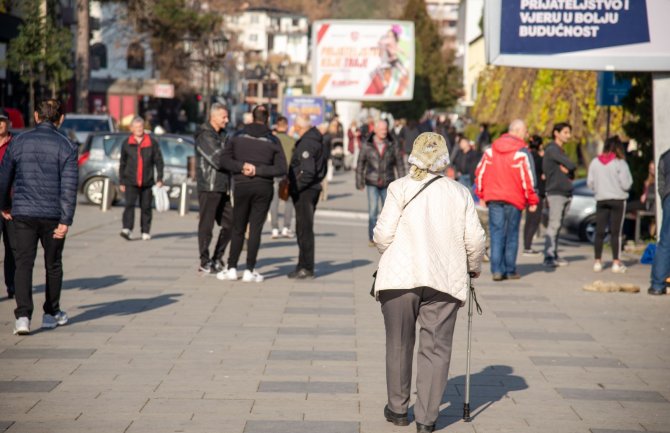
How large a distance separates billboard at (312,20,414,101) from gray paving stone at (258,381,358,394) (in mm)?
31080

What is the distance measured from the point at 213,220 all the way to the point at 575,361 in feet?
19.6

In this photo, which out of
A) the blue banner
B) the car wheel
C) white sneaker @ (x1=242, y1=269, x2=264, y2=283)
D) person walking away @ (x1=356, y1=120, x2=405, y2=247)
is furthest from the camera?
the car wheel

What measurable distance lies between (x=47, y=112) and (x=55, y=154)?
0.35 m

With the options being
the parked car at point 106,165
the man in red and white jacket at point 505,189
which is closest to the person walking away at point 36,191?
the man in red and white jacket at point 505,189

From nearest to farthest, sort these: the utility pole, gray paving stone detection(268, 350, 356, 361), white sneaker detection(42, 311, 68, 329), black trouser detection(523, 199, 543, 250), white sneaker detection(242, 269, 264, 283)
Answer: gray paving stone detection(268, 350, 356, 361), white sneaker detection(42, 311, 68, 329), white sneaker detection(242, 269, 264, 283), black trouser detection(523, 199, 543, 250), the utility pole

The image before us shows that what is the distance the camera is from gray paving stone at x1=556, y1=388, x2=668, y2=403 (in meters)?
7.69

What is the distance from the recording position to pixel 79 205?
25047mm

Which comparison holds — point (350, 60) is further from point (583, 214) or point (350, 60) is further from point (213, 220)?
point (213, 220)

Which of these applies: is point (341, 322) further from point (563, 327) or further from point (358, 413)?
point (358, 413)

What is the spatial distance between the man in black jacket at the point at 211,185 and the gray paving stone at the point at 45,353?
16.2ft

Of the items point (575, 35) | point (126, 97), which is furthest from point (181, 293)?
point (126, 97)

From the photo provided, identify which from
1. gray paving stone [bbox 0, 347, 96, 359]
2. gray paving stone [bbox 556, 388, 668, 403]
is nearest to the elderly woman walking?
gray paving stone [bbox 556, 388, 668, 403]

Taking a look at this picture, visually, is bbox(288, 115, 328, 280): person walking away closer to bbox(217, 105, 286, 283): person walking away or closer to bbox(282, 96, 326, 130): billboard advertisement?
bbox(217, 105, 286, 283): person walking away

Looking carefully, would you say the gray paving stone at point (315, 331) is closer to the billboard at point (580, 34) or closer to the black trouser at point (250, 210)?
the black trouser at point (250, 210)
